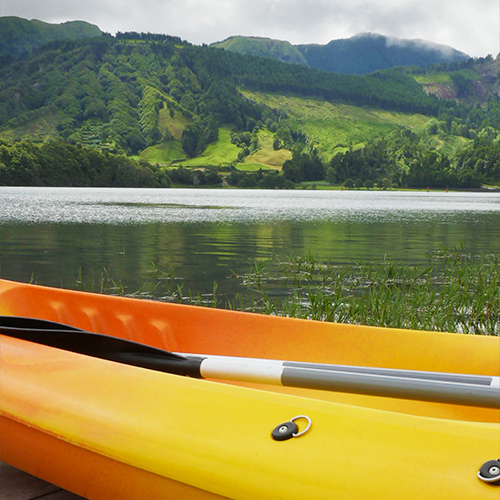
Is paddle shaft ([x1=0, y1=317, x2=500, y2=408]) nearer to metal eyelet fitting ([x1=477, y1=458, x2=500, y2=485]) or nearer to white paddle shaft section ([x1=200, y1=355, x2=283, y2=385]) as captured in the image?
white paddle shaft section ([x1=200, y1=355, x2=283, y2=385])

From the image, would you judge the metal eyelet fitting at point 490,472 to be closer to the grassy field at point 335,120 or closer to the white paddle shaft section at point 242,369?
the white paddle shaft section at point 242,369

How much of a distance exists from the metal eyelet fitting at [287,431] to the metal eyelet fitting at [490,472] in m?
0.49

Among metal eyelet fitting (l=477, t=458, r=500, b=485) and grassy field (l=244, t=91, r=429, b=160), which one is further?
grassy field (l=244, t=91, r=429, b=160)

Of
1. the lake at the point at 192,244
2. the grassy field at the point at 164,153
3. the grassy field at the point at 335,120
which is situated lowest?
the lake at the point at 192,244

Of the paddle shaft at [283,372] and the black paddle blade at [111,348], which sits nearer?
the paddle shaft at [283,372]

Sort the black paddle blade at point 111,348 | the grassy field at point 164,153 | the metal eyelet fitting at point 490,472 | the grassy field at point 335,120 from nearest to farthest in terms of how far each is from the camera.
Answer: the metal eyelet fitting at point 490,472 < the black paddle blade at point 111,348 < the grassy field at point 164,153 < the grassy field at point 335,120

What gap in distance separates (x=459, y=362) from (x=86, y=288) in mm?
7116

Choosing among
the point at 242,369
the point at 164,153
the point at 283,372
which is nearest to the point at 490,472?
the point at 283,372

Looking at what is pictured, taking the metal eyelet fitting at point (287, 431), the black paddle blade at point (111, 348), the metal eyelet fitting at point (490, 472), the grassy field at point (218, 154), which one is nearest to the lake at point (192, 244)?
the black paddle blade at point (111, 348)

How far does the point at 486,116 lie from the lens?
559 ft

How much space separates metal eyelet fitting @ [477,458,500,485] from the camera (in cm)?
148

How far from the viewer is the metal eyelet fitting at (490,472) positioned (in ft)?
4.84

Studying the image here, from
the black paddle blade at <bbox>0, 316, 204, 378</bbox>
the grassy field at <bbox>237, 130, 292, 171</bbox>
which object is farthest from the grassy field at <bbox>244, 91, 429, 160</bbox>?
the black paddle blade at <bbox>0, 316, 204, 378</bbox>

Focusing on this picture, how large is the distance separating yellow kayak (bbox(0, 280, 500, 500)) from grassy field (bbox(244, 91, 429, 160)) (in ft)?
464
